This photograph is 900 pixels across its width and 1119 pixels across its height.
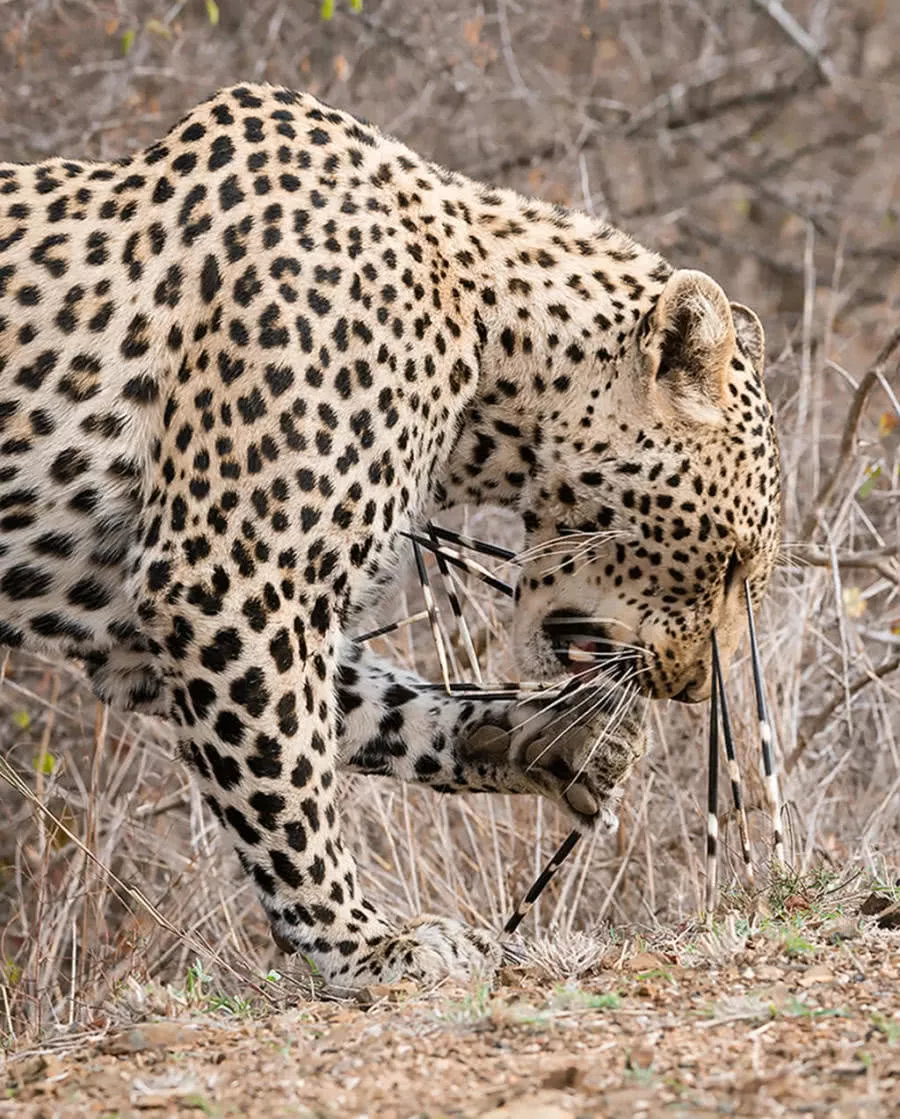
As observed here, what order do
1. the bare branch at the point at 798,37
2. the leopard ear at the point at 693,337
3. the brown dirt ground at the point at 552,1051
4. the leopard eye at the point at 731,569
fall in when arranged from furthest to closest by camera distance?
the bare branch at the point at 798,37, the leopard eye at the point at 731,569, the leopard ear at the point at 693,337, the brown dirt ground at the point at 552,1051

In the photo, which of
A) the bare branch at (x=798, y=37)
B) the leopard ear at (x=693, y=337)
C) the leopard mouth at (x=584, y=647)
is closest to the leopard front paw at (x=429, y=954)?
the leopard mouth at (x=584, y=647)

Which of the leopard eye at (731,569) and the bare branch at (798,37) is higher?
the bare branch at (798,37)

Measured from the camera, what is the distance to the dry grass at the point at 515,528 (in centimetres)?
550

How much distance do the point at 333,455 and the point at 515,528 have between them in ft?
10.2

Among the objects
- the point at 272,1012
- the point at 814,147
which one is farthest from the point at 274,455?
the point at 814,147

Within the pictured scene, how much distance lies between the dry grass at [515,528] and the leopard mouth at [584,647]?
65cm

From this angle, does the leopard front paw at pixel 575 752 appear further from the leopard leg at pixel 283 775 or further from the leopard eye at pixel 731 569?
the leopard leg at pixel 283 775

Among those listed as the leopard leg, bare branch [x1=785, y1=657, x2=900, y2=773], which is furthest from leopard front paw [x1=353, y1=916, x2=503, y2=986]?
bare branch [x1=785, y1=657, x2=900, y2=773]

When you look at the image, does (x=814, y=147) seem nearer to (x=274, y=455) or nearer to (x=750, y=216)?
(x=750, y=216)

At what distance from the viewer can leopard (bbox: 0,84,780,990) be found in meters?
4.21

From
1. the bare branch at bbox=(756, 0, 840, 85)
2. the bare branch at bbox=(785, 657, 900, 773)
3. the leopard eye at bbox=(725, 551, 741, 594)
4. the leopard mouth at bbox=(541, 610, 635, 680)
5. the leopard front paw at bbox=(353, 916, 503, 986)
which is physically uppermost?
the bare branch at bbox=(756, 0, 840, 85)

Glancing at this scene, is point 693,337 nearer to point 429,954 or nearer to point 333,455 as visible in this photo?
point 333,455

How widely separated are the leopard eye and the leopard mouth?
0.30 meters

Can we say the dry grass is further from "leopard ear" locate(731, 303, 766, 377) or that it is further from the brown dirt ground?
"leopard ear" locate(731, 303, 766, 377)
